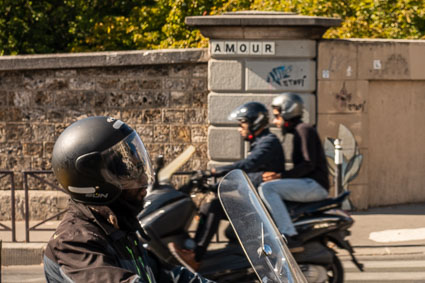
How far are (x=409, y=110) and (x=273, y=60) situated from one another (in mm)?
2193

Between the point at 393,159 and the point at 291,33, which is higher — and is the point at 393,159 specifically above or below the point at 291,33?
below

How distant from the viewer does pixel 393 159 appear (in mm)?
11336

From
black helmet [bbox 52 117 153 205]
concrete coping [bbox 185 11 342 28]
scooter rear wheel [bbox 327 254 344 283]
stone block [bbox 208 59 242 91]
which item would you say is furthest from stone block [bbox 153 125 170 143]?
black helmet [bbox 52 117 153 205]

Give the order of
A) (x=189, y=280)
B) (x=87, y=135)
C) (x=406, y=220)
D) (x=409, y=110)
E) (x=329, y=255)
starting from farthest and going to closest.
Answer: (x=409, y=110)
(x=406, y=220)
(x=329, y=255)
(x=189, y=280)
(x=87, y=135)

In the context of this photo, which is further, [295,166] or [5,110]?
[5,110]

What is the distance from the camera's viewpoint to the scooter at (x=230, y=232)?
238 inches

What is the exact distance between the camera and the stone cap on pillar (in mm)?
10391

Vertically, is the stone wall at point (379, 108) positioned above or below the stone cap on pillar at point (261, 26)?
below

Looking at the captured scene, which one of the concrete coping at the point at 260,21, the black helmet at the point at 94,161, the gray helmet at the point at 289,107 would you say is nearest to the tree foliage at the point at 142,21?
the concrete coping at the point at 260,21

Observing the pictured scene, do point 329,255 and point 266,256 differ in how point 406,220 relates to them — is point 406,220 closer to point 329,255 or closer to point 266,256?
point 329,255

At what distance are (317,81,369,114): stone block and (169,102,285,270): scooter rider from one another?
3.71 metres

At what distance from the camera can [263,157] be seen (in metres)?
6.96

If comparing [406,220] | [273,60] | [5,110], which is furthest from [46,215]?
[406,220]

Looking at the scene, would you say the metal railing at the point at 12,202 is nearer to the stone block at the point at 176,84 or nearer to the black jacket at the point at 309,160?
the stone block at the point at 176,84
